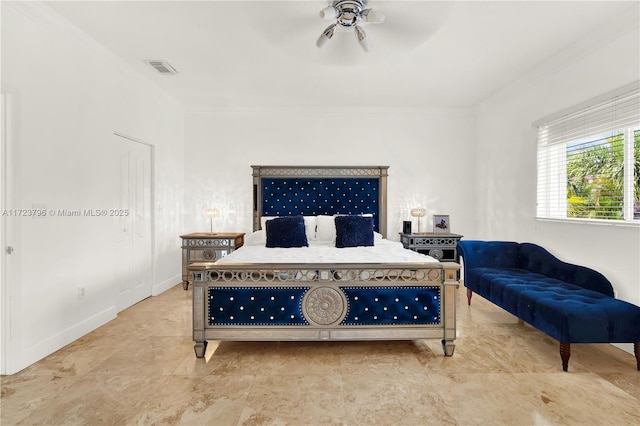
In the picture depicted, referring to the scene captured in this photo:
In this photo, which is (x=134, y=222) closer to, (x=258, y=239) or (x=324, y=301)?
(x=258, y=239)

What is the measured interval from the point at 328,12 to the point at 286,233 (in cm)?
251

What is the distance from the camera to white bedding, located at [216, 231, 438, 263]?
2.79 m

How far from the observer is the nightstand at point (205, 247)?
4430mm

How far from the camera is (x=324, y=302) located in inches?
99.2

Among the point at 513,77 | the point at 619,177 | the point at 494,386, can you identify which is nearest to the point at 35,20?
the point at 494,386

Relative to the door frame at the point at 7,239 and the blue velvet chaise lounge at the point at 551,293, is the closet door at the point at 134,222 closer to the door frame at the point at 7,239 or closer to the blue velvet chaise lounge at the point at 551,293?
the door frame at the point at 7,239

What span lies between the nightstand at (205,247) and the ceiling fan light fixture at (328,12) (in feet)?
10.3

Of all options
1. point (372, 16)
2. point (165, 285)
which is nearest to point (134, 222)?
point (165, 285)

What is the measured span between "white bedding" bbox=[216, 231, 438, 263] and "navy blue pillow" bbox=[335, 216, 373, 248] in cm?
12

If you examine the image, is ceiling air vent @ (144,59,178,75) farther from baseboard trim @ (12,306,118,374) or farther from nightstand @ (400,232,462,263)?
nightstand @ (400,232,462,263)

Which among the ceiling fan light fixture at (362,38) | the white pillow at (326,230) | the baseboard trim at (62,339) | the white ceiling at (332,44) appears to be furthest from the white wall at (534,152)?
the baseboard trim at (62,339)

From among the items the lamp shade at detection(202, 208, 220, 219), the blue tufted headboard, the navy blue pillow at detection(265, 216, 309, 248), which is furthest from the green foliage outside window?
the lamp shade at detection(202, 208, 220, 219)

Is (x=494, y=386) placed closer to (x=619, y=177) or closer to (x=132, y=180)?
(x=619, y=177)

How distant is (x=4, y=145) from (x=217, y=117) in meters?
2.91
